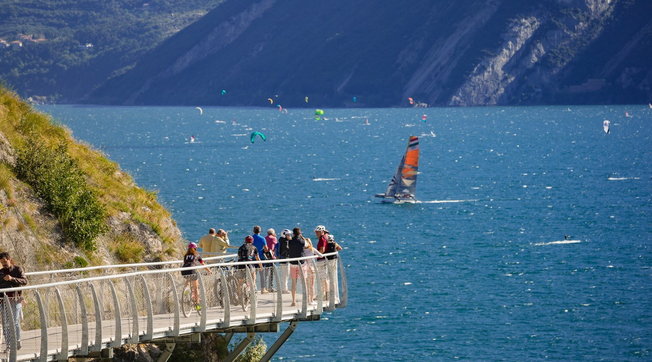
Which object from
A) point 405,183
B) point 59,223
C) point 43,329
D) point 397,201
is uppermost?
point 59,223

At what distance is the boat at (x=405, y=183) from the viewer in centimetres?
9603

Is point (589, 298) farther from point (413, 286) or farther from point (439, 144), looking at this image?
point (439, 144)

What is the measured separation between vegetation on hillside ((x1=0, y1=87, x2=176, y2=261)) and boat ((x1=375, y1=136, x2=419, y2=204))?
6037cm

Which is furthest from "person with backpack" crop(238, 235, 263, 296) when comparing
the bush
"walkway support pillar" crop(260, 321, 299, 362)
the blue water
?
the blue water

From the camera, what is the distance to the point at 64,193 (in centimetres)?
2906

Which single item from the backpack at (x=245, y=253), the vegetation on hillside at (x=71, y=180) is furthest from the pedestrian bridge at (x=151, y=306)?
the vegetation on hillside at (x=71, y=180)

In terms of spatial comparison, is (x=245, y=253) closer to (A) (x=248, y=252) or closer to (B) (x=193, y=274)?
(A) (x=248, y=252)

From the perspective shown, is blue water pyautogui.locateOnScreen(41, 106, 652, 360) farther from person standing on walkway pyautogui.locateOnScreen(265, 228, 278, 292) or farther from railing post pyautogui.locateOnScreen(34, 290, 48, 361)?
railing post pyautogui.locateOnScreen(34, 290, 48, 361)

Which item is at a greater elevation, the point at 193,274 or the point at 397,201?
the point at 193,274

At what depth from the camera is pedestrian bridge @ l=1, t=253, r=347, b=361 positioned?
20.6 m

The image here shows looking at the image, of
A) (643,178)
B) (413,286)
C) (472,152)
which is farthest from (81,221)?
(472,152)

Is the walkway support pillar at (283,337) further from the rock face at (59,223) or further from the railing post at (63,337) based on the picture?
the railing post at (63,337)

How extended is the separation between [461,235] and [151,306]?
5378cm

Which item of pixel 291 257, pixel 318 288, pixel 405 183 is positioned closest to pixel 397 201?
pixel 405 183
